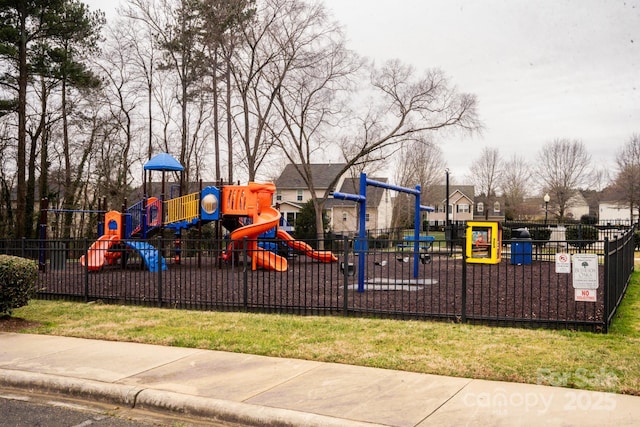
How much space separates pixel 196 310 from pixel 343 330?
12.3ft

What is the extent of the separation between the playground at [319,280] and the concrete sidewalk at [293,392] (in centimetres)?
321

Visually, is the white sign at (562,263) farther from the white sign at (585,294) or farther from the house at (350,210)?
the house at (350,210)

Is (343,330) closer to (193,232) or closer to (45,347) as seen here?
(45,347)

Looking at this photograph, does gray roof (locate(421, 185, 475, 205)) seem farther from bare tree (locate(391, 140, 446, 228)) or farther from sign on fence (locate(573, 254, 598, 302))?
sign on fence (locate(573, 254, 598, 302))

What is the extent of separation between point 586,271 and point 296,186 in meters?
55.5

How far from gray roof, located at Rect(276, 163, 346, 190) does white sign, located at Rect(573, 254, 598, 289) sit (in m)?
54.2

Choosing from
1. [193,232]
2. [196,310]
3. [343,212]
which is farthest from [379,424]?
[343,212]

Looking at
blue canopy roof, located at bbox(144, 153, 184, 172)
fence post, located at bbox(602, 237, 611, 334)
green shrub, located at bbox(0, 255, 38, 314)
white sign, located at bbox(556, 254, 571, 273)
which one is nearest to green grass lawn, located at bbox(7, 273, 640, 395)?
fence post, located at bbox(602, 237, 611, 334)

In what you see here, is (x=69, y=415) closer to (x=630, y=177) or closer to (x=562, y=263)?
(x=562, y=263)

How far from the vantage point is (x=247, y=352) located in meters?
7.76

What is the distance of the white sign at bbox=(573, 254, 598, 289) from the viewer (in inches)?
339

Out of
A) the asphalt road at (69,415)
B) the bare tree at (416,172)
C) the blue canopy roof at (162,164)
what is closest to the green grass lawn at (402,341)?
the asphalt road at (69,415)

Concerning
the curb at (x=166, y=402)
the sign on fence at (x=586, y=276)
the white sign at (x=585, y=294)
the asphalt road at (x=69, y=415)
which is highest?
the sign on fence at (x=586, y=276)

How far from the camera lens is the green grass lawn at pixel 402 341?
6441 millimetres
